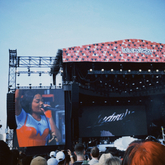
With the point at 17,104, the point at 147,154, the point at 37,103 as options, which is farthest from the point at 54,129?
the point at 147,154

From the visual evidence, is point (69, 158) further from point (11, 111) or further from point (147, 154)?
point (11, 111)

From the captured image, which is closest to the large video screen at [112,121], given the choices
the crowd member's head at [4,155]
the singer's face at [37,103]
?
the singer's face at [37,103]

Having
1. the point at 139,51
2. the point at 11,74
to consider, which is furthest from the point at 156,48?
the point at 11,74

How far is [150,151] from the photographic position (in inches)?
34.3

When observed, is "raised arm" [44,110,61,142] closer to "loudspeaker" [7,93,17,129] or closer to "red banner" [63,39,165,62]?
"loudspeaker" [7,93,17,129]

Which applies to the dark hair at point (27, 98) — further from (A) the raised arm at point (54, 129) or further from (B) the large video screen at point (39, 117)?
(A) the raised arm at point (54, 129)

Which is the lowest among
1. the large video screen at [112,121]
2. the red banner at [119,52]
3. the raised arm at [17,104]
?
the large video screen at [112,121]

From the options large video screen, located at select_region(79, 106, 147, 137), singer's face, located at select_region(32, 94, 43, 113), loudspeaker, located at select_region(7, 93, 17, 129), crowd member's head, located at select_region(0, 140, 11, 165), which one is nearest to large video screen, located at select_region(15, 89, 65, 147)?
singer's face, located at select_region(32, 94, 43, 113)

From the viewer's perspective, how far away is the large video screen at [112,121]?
84.4 feet

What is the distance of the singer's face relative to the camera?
20.0 meters

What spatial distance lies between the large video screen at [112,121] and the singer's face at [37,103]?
6.29 m

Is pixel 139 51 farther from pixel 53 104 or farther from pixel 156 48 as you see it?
pixel 53 104

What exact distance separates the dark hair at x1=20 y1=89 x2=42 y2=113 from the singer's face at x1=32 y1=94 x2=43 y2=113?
0.27 meters

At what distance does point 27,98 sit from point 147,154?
20.0m
